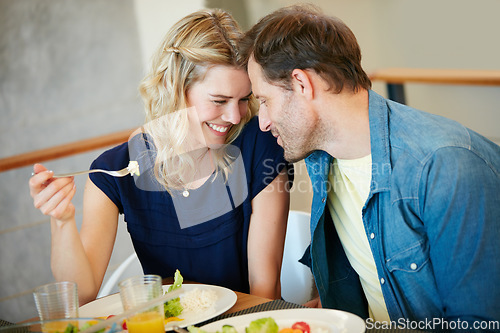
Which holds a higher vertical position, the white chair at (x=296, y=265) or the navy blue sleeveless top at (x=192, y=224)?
the navy blue sleeveless top at (x=192, y=224)

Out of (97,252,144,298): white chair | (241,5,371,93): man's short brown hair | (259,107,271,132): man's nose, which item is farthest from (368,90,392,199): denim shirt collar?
(97,252,144,298): white chair

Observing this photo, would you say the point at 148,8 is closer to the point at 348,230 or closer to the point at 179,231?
the point at 179,231

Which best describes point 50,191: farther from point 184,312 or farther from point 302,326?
point 302,326

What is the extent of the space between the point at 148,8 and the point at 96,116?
0.88 meters

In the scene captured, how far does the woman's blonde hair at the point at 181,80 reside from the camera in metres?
1.55

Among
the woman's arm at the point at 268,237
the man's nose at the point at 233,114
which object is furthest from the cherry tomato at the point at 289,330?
the man's nose at the point at 233,114

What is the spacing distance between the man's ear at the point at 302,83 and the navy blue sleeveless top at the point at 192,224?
31 centimetres

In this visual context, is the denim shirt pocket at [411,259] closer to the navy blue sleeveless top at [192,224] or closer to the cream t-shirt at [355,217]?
the cream t-shirt at [355,217]

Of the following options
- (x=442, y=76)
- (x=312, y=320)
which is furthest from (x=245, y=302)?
(x=442, y=76)

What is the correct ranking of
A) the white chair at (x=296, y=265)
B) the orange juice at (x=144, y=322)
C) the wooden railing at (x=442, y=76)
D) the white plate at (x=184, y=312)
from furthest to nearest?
the wooden railing at (x=442, y=76) → the white chair at (x=296, y=265) → the white plate at (x=184, y=312) → the orange juice at (x=144, y=322)

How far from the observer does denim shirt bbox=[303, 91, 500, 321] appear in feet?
3.72

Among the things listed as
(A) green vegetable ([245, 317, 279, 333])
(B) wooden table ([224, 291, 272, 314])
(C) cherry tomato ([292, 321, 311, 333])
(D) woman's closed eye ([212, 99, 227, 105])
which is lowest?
(B) wooden table ([224, 291, 272, 314])

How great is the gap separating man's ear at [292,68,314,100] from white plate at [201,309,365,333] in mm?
566

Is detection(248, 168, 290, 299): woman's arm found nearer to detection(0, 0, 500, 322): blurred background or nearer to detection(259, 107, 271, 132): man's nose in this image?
detection(259, 107, 271, 132): man's nose
